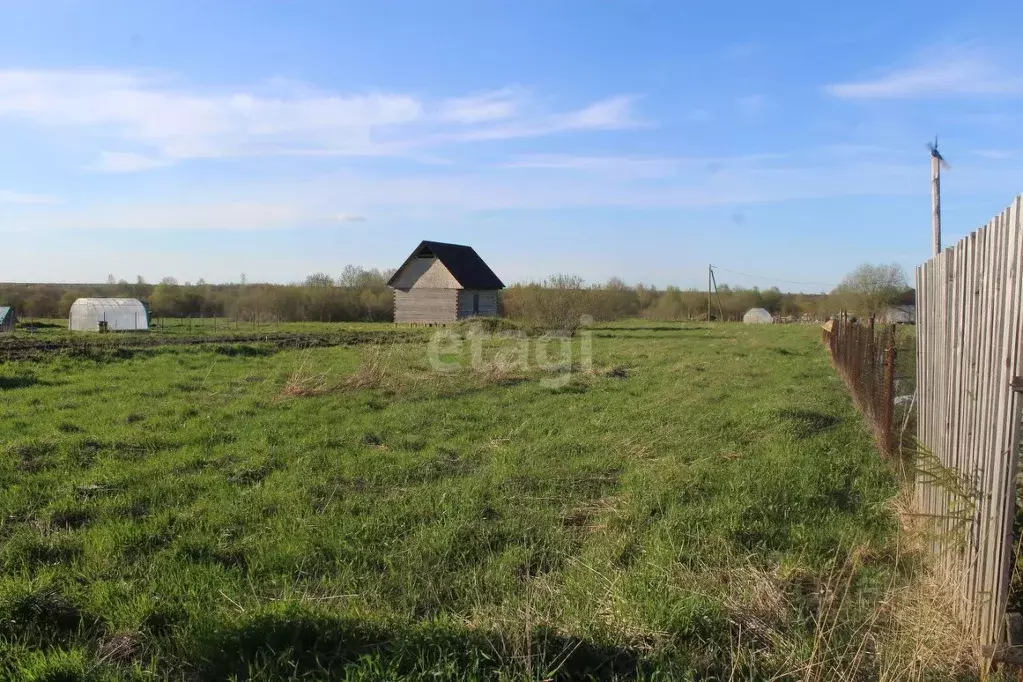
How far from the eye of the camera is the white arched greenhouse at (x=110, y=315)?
32.9 metres

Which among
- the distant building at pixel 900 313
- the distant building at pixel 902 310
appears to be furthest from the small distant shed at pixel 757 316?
the distant building at pixel 900 313

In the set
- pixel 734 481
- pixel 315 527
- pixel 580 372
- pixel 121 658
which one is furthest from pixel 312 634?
pixel 580 372

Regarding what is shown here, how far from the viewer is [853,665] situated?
126 inches

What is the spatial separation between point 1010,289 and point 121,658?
161 inches

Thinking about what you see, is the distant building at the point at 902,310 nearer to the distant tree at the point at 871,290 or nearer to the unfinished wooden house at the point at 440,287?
the distant tree at the point at 871,290

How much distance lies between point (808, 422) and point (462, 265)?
109 ft

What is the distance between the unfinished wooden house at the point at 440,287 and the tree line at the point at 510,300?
6.91 feet

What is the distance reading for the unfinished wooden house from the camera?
39812mm

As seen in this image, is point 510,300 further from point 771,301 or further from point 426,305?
point 771,301

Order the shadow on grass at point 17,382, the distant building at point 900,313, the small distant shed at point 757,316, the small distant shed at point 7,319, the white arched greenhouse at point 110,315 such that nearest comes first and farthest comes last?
the shadow on grass at point 17,382 → the small distant shed at point 7,319 → the white arched greenhouse at point 110,315 → the distant building at point 900,313 → the small distant shed at point 757,316

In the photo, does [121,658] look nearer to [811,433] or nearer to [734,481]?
[734,481]

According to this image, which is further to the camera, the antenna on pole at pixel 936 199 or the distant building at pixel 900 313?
the distant building at pixel 900 313

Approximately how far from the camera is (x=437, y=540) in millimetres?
4914

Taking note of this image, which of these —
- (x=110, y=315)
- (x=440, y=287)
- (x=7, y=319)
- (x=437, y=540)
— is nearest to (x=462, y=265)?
(x=440, y=287)
